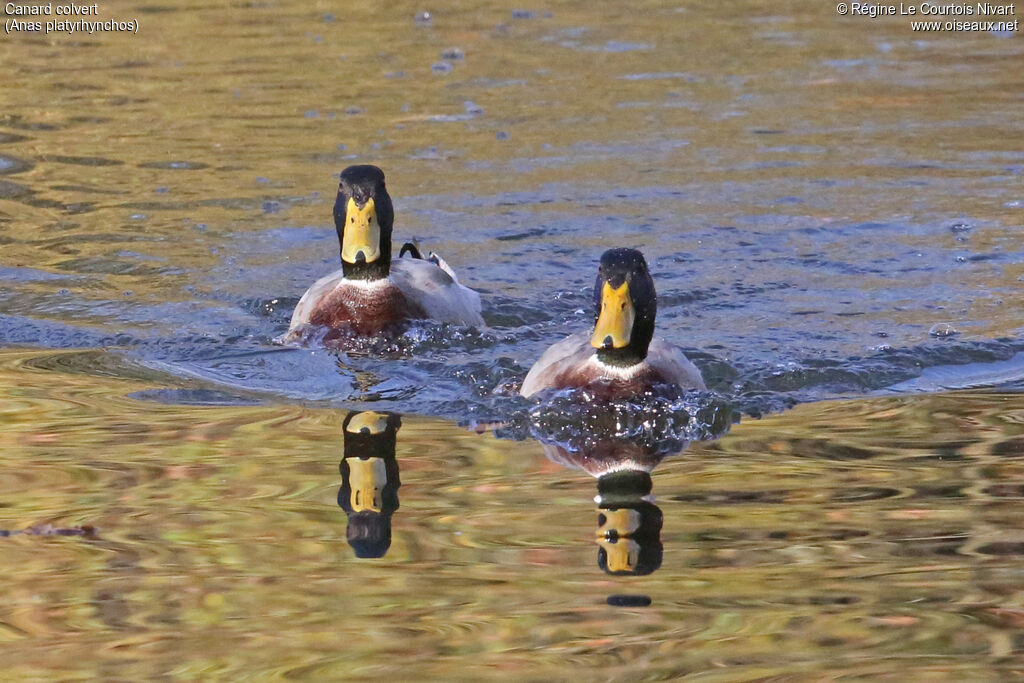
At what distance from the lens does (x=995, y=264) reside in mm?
10164

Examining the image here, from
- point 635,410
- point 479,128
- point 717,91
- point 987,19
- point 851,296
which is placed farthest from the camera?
point 987,19

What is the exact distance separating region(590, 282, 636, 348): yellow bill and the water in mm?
344

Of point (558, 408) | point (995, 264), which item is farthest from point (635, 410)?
point (995, 264)

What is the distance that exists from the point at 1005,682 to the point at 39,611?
262cm

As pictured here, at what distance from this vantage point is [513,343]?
914 cm

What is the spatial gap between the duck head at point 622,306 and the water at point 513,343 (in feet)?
1.03

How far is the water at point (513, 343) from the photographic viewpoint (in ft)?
15.3

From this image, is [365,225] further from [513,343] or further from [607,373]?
[607,373]

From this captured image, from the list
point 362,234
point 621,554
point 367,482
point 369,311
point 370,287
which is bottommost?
point 621,554

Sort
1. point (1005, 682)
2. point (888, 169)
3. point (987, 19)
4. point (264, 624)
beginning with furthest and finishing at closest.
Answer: point (987, 19), point (888, 169), point (264, 624), point (1005, 682)

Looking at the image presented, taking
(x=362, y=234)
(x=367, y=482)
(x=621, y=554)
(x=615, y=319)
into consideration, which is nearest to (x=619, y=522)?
(x=621, y=554)

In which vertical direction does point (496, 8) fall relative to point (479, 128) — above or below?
above

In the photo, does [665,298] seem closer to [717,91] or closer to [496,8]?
[717,91]

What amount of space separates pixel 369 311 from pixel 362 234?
Answer: 425 millimetres
